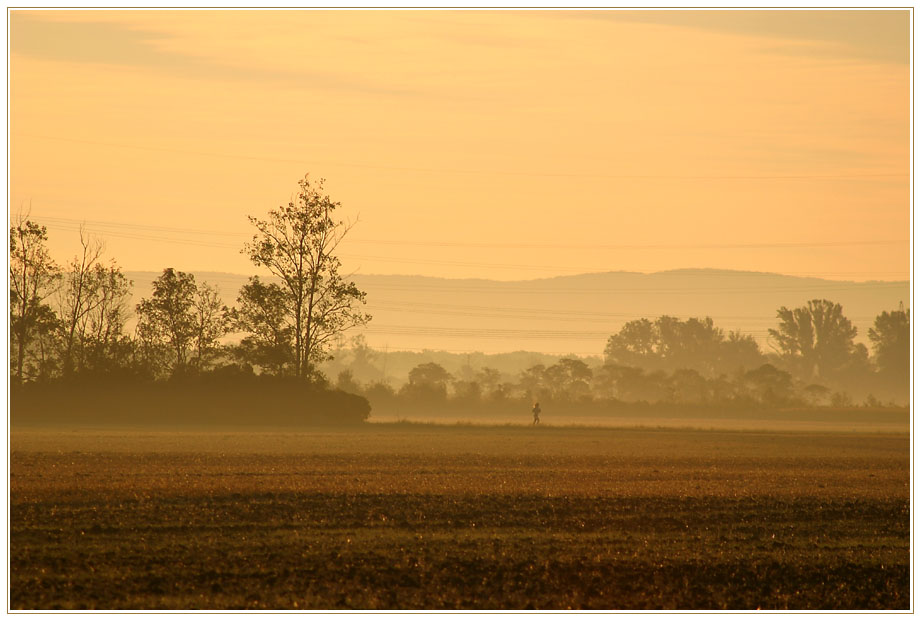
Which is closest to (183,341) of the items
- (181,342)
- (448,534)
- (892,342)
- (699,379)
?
(181,342)

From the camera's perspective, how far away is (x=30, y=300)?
77812mm

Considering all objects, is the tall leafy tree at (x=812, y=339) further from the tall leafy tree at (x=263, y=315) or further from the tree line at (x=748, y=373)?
the tall leafy tree at (x=263, y=315)

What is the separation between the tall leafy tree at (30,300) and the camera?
7575 centimetres

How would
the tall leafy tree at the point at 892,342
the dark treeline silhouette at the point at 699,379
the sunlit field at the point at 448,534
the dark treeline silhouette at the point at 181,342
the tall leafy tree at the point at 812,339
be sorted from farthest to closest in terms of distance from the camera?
the tall leafy tree at the point at 812,339 → the tall leafy tree at the point at 892,342 → the dark treeline silhouette at the point at 699,379 → the dark treeline silhouette at the point at 181,342 → the sunlit field at the point at 448,534

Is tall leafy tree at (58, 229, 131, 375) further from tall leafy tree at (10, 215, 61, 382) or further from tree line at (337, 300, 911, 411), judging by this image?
tree line at (337, 300, 911, 411)

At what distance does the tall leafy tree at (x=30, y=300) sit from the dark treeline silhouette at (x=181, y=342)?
0.08 metres

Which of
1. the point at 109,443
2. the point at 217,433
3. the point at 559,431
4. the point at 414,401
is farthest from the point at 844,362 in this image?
the point at 109,443

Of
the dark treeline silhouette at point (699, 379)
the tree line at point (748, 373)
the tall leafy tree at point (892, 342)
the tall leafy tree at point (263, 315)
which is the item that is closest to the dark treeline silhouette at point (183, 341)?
the tall leafy tree at point (263, 315)

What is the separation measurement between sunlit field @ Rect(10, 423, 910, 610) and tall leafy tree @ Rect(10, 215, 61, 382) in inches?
1544

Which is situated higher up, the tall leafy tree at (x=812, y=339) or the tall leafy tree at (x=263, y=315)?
the tall leafy tree at (x=812, y=339)

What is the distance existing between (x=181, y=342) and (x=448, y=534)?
6333cm

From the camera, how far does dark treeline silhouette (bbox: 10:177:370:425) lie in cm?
7231

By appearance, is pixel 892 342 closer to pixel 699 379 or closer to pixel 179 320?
pixel 699 379

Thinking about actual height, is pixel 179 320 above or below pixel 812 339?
below
